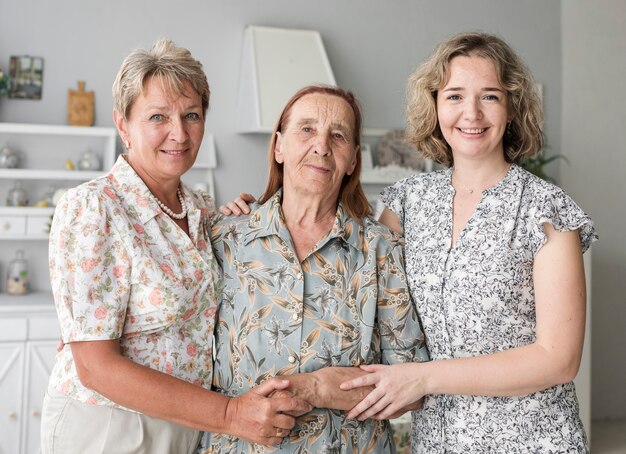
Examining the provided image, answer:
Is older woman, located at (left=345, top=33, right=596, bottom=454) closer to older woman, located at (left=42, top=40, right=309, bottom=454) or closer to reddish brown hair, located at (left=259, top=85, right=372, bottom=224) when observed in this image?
reddish brown hair, located at (left=259, top=85, right=372, bottom=224)

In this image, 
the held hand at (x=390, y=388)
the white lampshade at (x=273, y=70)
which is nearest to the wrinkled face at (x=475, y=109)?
the held hand at (x=390, y=388)

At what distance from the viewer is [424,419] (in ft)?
6.51

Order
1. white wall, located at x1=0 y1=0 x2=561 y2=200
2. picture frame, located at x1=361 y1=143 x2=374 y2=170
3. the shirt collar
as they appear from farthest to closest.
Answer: picture frame, located at x1=361 y1=143 x2=374 y2=170
white wall, located at x1=0 y1=0 x2=561 y2=200
the shirt collar

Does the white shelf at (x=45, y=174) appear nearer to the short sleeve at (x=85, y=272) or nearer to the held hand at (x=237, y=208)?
the held hand at (x=237, y=208)

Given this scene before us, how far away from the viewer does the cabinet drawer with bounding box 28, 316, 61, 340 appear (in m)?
3.90

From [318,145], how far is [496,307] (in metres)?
0.61

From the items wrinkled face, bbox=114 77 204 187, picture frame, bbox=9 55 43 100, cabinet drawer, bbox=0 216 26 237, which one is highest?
picture frame, bbox=9 55 43 100

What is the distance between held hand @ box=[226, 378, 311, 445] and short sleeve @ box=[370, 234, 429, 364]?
31 centimetres

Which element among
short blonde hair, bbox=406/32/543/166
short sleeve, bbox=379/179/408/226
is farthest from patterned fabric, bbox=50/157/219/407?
short blonde hair, bbox=406/32/543/166

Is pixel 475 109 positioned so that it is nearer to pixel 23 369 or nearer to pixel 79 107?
pixel 23 369

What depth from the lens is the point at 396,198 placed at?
2.15 m

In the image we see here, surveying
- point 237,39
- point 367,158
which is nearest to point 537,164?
point 367,158

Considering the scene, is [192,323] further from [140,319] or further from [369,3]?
[369,3]

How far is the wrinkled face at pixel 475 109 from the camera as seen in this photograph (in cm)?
191
